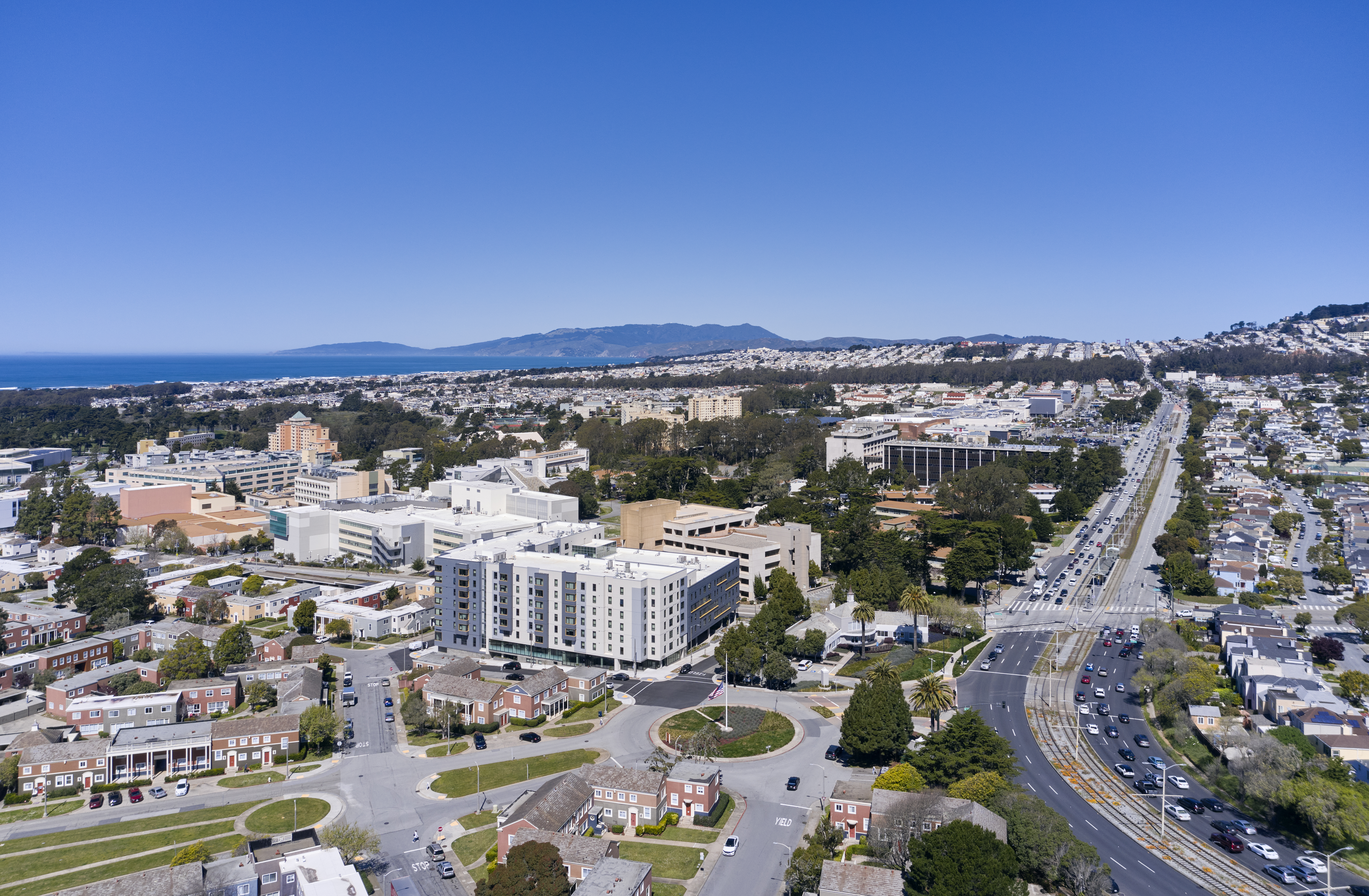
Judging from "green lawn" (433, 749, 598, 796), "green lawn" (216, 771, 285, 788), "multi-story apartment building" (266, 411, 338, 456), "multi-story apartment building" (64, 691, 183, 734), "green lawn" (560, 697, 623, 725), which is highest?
"multi-story apartment building" (266, 411, 338, 456)

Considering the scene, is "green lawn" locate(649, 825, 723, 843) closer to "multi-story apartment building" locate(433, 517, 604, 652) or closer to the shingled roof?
the shingled roof

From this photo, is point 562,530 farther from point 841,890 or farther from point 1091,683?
point 841,890

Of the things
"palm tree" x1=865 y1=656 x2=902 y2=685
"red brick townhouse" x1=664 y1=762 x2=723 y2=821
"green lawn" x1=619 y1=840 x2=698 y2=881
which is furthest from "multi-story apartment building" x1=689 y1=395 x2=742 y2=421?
"green lawn" x1=619 y1=840 x2=698 y2=881

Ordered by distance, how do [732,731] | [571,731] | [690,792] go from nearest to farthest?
[690,792] < [732,731] < [571,731]

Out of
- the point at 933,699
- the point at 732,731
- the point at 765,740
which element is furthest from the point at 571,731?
the point at 933,699

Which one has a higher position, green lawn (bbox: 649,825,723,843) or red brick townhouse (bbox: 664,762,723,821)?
red brick townhouse (bbox: 664,762,723,821)

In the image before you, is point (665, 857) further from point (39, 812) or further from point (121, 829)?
point (39, 812)

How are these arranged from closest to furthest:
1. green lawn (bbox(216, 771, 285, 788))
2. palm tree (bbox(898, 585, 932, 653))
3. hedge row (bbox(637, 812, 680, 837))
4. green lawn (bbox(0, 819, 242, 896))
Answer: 1. green lawn (bbox(0, 819, 242, 896))
2. hedge row (bbox(637, 812, 680, 837))
3. green lawn (bbox(216, 771, 285, 788))
4. palm tree (bbox(898, 585, 932, 653))

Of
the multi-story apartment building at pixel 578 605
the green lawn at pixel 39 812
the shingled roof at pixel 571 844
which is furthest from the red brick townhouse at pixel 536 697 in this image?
the green lawn at pixel 39 812
